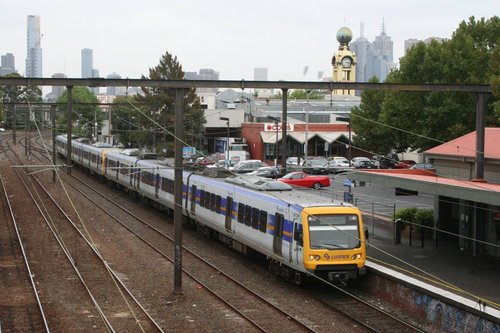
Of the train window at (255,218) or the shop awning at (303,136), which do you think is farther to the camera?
the shop awning at (303,136)

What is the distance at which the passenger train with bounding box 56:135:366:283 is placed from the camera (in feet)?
68.4

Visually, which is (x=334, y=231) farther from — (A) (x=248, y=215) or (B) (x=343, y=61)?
(B) (x=343, y=61)

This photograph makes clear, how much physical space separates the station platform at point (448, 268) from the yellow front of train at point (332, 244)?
2.12ft

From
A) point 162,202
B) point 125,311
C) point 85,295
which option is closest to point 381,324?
point 125,311

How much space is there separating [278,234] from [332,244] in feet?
7.20

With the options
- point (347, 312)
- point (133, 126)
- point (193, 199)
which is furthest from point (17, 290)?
point (133, 126)

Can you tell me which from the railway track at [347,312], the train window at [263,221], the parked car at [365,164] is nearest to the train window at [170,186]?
the railway track at [347,312]

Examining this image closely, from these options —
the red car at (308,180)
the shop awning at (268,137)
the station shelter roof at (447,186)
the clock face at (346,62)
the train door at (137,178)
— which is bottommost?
the red car at (308,180)

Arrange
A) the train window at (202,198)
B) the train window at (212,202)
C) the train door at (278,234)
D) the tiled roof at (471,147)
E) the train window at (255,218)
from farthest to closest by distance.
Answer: the train window at (202,198), the train window at (212,202), the tiled roof at (471,147), the train window at (255,218), the train door at (278,234)

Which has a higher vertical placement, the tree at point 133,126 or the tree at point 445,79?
the tree at point 445,79

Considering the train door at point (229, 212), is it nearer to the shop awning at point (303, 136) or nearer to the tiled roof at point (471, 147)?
the tiled roof at point (471, 147)

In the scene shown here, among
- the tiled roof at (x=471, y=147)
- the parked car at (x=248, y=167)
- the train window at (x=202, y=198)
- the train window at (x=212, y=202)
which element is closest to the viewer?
the tiled roof at (x=471, y=147)

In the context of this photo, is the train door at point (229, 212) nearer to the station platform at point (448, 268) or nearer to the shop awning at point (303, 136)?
the station platform at point (448, 268)

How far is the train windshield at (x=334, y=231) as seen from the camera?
68.3 ft
